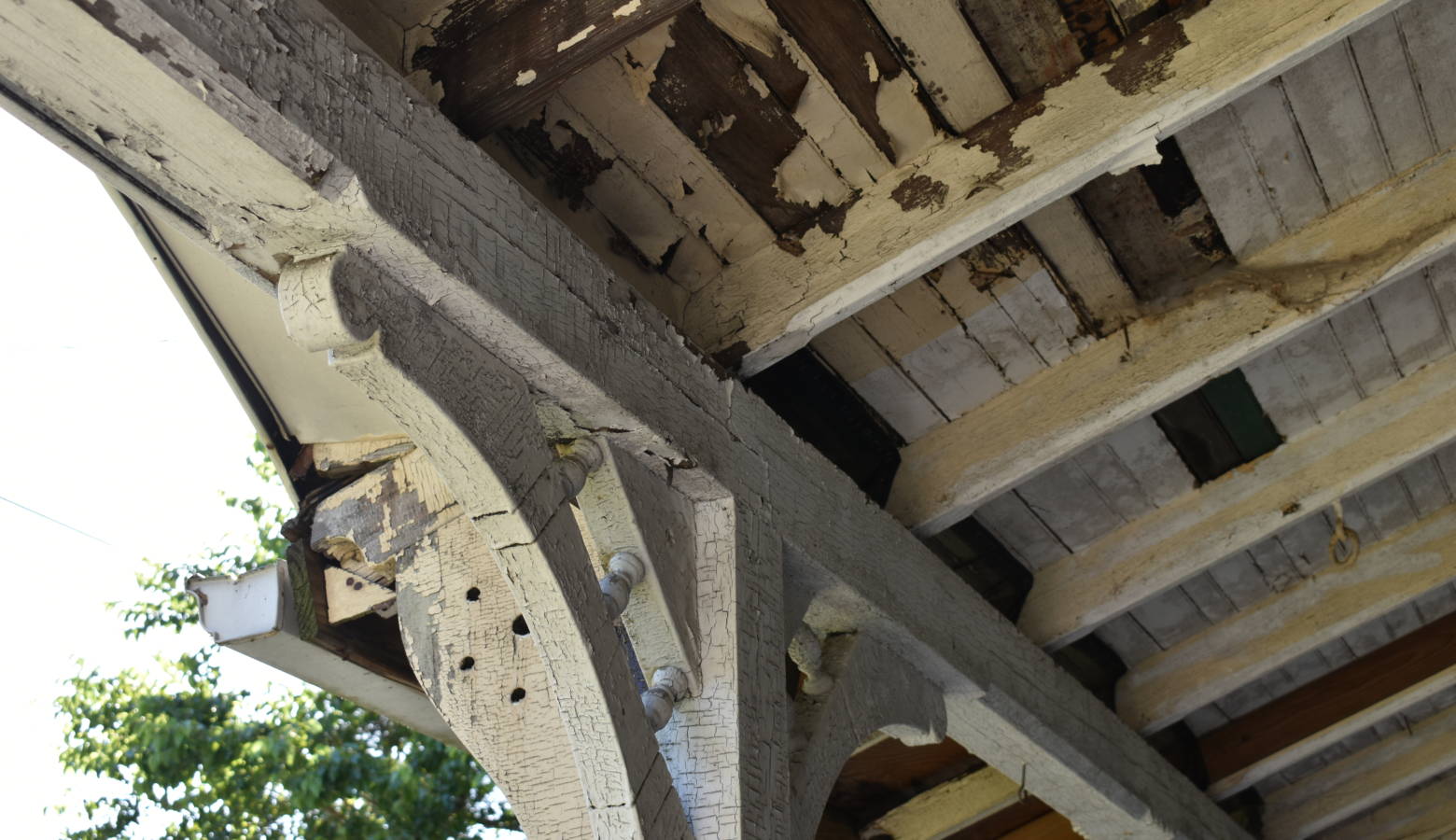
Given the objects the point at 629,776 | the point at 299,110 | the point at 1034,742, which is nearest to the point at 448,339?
the point at 299,110

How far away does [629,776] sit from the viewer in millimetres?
1591

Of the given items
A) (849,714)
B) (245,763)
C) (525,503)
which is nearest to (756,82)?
(525,503)

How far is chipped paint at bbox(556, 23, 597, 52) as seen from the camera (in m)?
1.58

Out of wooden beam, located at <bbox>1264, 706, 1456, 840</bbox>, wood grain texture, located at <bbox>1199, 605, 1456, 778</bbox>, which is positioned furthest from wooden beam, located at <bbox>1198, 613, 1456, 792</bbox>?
wooden beam, located at <bbox>1264, 706, 1456, 840</bbox>

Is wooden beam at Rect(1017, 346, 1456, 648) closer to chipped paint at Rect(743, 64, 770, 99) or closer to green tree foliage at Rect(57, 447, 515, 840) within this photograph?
chipped paint at Rect(743, 64, 770, 99)

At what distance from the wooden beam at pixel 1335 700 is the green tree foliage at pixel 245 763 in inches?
133

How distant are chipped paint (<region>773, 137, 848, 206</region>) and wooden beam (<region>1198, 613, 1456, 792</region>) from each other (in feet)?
9.11

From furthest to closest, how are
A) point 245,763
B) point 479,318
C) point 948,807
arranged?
point 245,763
point 948,807
point 479,318

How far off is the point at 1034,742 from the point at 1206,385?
0.88m

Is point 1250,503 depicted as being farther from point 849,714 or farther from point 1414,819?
point 1414,819

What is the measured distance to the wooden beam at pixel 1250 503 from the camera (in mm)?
2996

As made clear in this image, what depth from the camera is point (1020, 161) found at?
2.05 metres

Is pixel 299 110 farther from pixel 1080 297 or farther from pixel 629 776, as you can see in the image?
pixel 1080 297

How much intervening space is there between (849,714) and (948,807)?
5.62ft
